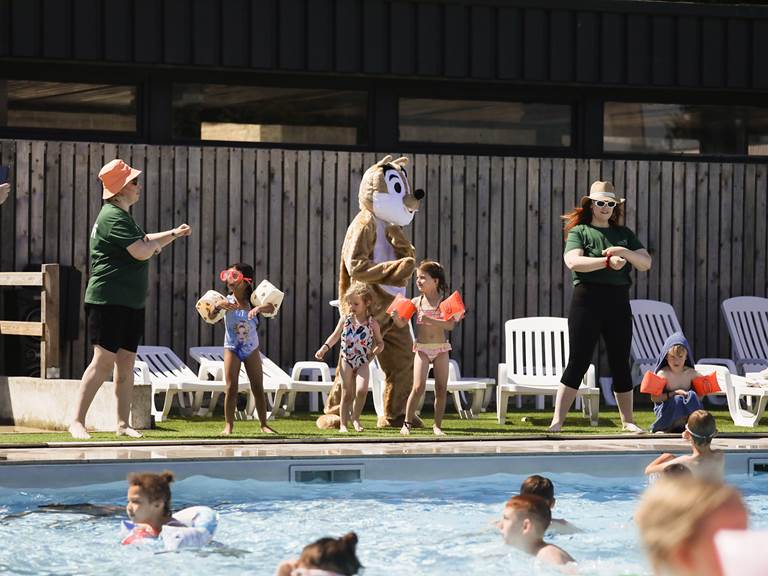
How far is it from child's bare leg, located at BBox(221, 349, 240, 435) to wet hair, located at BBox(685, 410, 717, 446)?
308 cm

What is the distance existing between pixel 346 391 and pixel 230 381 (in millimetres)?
885

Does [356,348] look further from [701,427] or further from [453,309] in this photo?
[701,427]

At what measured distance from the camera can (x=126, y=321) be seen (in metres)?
8.49

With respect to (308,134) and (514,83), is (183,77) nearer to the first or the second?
(308,134)

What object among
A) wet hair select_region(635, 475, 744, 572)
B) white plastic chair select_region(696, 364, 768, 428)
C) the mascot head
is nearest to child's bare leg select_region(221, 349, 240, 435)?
the mascot head

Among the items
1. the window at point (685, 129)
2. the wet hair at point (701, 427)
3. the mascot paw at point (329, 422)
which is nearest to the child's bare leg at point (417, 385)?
the mascot paw at point (329, 422)

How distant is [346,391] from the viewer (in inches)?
366

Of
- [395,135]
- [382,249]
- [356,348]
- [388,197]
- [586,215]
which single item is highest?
[395,135]

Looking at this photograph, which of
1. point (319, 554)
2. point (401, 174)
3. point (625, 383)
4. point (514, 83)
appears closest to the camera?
point (319, 554)

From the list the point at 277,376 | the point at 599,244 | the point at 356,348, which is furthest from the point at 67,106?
the point at 599,244

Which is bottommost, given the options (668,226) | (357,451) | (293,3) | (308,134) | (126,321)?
(357,451)

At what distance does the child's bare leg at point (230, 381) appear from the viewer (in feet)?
28.9

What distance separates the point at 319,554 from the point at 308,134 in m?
8.83

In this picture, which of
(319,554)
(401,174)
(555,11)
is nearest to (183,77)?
(401,174)
